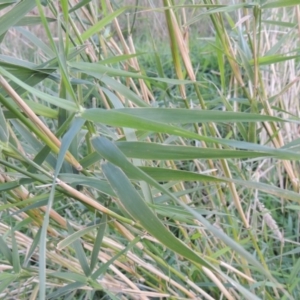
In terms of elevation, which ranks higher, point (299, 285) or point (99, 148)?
point (99, 148)

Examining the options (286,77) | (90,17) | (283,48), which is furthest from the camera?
(283,48)

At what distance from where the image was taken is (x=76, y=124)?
1.66 feet

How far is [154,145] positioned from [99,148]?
0.06 metres

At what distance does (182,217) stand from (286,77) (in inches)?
46.1

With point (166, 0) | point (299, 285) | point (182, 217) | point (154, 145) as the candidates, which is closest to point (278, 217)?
point (299, 285)

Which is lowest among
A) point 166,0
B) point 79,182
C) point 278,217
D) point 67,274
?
point 278,217

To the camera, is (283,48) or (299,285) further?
(283,48)

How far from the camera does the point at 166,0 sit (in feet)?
2.27

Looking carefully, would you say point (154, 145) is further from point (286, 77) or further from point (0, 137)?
point (286, 77)

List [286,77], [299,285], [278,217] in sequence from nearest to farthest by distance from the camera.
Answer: [299,285]
[278,217]
[286,77]

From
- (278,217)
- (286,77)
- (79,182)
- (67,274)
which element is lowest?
(278,217)

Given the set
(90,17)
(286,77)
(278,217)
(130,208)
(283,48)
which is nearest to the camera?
(130,208)

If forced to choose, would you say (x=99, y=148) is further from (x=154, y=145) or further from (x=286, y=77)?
(x=286, y=77)

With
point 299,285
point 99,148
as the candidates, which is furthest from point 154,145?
point 299,285
